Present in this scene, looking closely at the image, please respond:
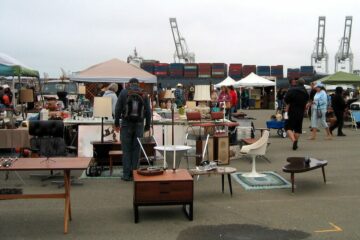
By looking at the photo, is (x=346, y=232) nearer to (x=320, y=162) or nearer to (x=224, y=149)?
(x=320, y=162)

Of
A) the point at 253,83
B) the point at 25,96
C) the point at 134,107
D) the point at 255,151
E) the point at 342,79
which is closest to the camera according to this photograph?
the point at 134,107

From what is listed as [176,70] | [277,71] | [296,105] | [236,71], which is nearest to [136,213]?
[296,105]

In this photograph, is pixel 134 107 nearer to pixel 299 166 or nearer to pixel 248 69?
pixel 299 166

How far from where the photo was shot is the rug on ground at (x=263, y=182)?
8375 mm

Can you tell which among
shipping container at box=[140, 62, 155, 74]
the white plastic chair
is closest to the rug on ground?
the white plastic chair

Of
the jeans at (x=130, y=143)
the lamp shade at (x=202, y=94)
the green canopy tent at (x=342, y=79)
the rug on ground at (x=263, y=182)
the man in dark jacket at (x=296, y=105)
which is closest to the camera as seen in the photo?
the rug on ground at (x=263, y=182)

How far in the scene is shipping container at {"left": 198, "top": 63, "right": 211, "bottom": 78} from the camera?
47344mm

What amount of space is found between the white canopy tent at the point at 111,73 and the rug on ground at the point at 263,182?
16.8 ft

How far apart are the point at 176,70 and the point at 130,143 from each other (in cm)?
3888

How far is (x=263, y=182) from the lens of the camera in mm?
8672

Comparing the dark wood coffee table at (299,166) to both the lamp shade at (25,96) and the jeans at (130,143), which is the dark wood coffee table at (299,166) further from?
the lamp shade at (25,96)

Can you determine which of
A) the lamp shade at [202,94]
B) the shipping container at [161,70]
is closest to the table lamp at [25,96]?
the lamp shade at [202,94]

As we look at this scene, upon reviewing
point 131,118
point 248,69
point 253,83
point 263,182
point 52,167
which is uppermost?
point 248,69

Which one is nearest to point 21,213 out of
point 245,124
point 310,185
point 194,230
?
point 194,230
